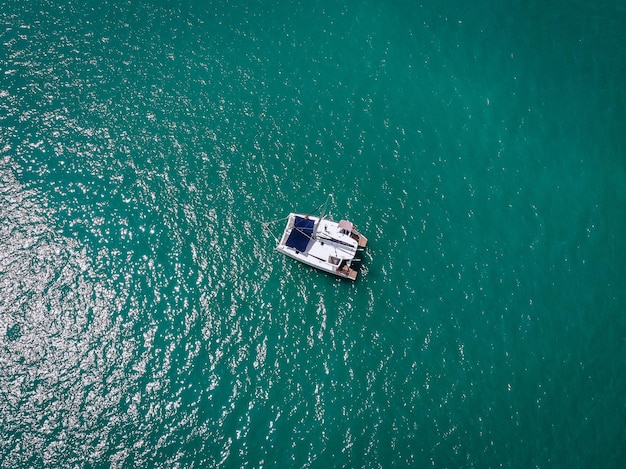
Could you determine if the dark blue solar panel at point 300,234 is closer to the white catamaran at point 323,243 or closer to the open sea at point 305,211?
the white catamaran at point 323,243

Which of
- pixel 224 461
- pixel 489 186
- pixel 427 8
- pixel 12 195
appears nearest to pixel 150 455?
pixel 224 461

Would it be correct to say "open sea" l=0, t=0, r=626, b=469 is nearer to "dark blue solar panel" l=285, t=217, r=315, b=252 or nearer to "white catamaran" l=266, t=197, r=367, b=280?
"white catamaran" l=266, t=197, r=367, b=280

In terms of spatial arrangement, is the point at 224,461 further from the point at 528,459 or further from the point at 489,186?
the point at 489,186

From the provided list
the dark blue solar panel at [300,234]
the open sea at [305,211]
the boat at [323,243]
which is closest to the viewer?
the open sea at [305,211]

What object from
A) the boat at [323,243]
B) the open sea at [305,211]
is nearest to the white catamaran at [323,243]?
the boat at [323,243]

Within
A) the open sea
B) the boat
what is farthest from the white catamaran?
the open sea

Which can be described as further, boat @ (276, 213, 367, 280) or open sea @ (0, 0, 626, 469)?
boat @ (276, 213, 367, 280)
